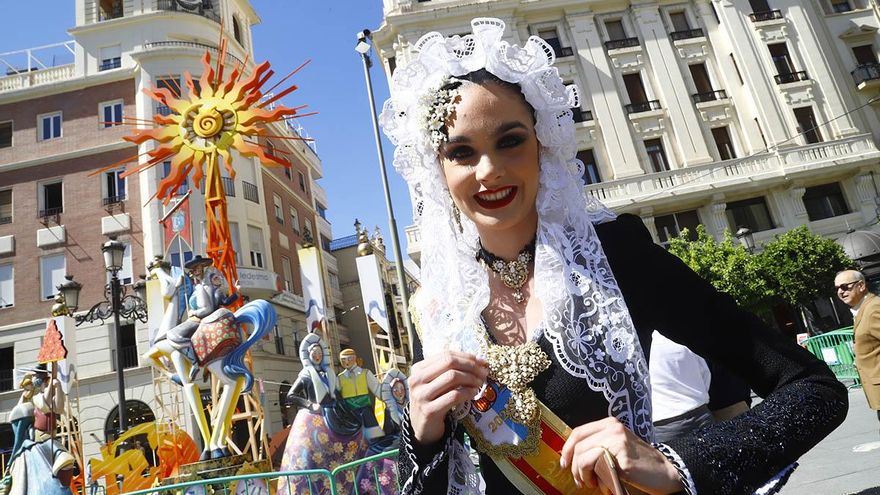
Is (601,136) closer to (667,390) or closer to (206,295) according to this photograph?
(206,295)

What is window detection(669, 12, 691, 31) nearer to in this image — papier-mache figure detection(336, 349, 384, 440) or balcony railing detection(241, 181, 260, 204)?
balcony railing detection(241, 181, 260, 204)

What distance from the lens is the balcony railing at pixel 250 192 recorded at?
71.2 ft

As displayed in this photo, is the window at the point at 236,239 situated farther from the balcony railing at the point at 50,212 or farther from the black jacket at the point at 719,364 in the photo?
the black jacket at the point at 719,364

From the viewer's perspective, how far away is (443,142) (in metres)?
1.42

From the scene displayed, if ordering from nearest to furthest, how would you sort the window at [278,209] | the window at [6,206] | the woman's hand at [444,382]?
the woman's hand at [444,382]
the window at [6,206]
the window at [278,209]

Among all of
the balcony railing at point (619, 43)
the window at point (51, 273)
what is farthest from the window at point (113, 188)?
the balcony railing at point (619, 43)

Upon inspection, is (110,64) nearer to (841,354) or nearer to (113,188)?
(113,188)

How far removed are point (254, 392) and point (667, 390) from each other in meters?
6.27

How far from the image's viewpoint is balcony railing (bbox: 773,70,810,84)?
871 inches

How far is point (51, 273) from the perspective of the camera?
65.1 feet

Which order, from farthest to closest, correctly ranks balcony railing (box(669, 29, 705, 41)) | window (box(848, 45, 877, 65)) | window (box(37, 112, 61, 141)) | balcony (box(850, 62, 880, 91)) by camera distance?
window (box(848, 45, 877, 65))
balcony railing (box(669, 29, 705, 41))
balcony (box(850, 62, 880, 91))
window (box(37, 112, 61, 141))

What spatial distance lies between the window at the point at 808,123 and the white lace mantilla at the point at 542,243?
2523 centimetres

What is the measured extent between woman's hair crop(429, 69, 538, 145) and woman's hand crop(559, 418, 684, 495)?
0.80 metres

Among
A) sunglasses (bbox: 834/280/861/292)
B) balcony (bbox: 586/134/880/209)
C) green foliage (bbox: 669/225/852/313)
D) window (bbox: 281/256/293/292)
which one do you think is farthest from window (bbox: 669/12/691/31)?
sunglasses (bbox: 834/280/861/292)
